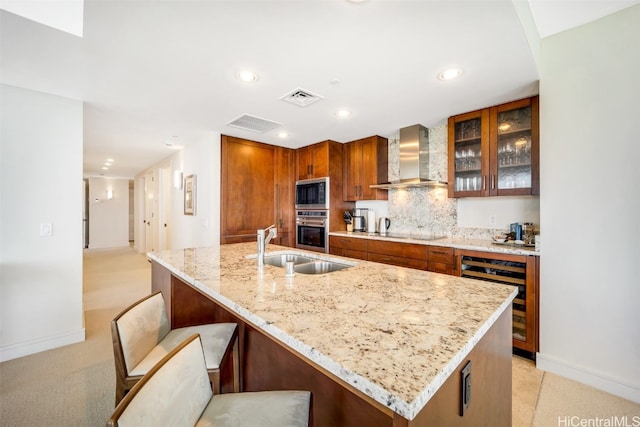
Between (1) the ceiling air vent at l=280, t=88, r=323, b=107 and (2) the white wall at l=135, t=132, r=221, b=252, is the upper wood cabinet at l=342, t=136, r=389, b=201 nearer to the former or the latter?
(1) the ceiling air vent at l=280, t=88, r=323, b=107

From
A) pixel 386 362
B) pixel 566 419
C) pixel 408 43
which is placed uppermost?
pixel 408 43

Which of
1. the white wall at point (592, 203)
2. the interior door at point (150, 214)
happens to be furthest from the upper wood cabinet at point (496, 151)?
the interior door at point (150, 214)

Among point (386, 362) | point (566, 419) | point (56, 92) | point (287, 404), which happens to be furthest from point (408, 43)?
point (56, 92)

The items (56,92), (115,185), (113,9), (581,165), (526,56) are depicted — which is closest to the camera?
(113,9)

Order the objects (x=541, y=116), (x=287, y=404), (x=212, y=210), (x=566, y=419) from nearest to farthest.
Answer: (x=287, y=404), (x=566, y=419), (x=541, y=116), (x=212, y=210)

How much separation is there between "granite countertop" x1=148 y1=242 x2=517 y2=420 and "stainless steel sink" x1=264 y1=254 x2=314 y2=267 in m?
0.54

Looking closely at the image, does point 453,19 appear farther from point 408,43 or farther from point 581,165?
point 581,165

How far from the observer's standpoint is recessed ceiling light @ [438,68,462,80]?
1993 mm

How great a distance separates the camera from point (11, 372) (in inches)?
82.4

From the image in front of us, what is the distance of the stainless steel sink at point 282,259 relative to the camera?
2172 mm

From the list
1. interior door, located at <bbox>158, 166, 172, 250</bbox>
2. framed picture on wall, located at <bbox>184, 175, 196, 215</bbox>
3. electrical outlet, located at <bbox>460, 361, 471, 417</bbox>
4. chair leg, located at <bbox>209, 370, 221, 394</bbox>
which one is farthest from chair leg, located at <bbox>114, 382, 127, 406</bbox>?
interior door, located at <bbox>158, 166, 172, 250</bbox>

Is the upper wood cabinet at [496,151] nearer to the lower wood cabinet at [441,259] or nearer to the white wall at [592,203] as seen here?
the white wall at [592,203]

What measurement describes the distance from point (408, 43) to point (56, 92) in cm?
304

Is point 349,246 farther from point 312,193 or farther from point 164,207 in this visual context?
point 164,207
